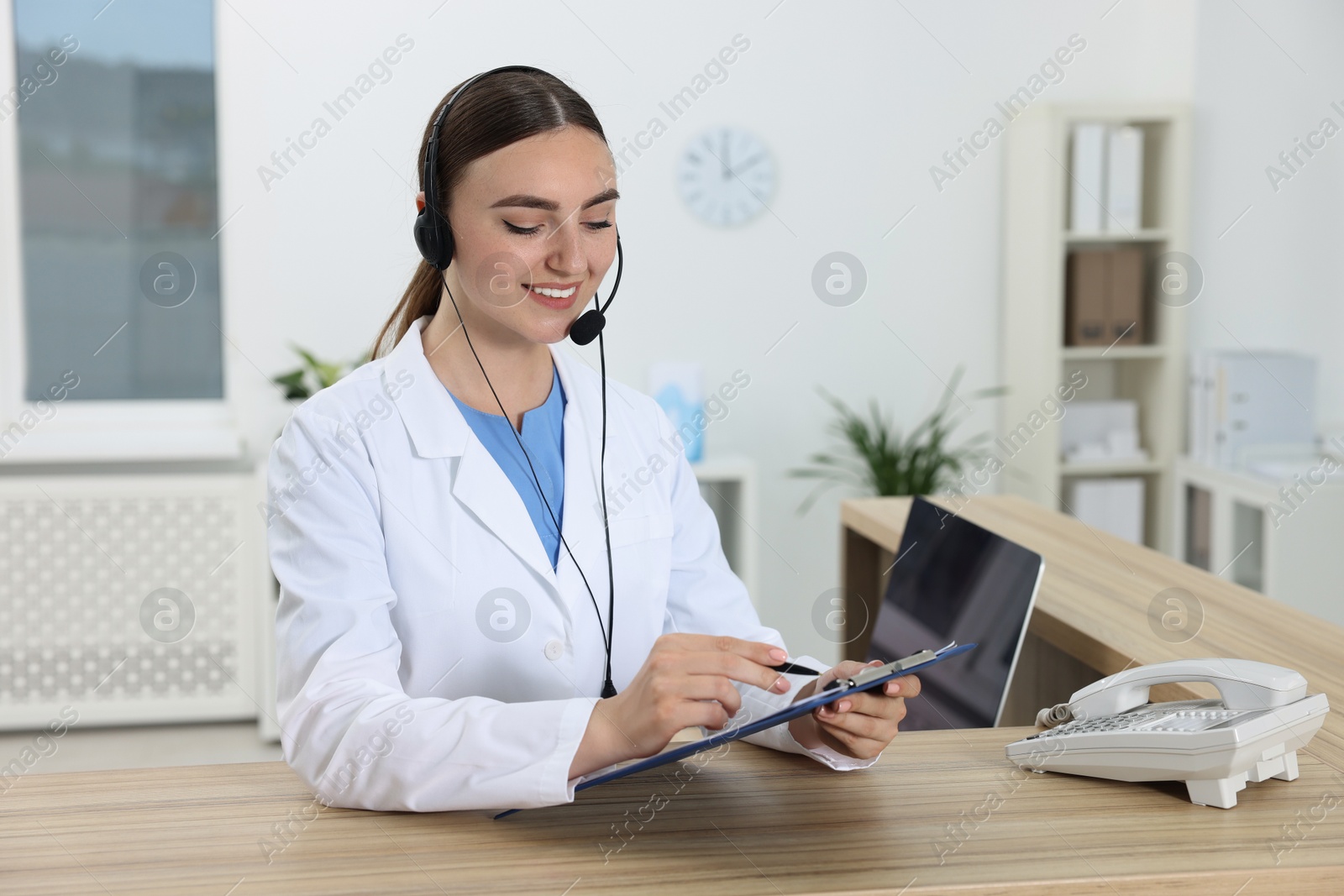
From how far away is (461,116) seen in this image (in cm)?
127

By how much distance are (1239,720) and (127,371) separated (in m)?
3.67

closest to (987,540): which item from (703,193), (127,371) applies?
(703,193)

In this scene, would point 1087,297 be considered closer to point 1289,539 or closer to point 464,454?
point 1289,539

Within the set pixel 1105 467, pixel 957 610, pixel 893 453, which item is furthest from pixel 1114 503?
pixel 957 610

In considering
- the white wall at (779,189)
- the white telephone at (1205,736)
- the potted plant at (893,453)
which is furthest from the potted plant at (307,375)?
the white telephone at (1205,736)

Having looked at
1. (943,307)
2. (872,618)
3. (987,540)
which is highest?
(943,307)

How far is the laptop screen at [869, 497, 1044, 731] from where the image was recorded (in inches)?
56.7

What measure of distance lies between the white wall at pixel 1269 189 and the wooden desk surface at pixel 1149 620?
248 centimetres

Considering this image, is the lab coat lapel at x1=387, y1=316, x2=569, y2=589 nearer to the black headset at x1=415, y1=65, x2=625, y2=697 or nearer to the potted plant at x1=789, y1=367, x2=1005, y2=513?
the black headset at x1=415, y1=65, x2=625, y2=697

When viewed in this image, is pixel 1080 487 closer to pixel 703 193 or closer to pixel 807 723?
pixel 703 193

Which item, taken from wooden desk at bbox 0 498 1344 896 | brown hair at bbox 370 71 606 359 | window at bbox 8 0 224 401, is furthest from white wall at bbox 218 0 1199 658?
wooden desk at bbox 0 498 1344 896

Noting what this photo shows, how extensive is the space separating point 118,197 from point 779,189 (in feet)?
7.23

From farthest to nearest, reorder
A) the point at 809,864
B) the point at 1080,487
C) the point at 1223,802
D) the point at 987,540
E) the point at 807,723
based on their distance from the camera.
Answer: the point at 1080,487 → the point at 987,540 → the point at 807,723 → the point at 1223,802 → the point at 809,864

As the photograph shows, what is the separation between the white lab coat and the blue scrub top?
2cm
